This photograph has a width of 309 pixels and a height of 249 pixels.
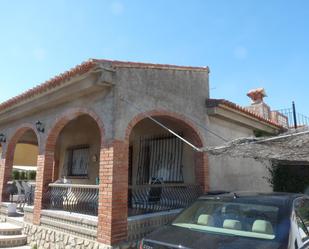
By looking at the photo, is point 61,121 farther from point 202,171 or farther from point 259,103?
point 259,103

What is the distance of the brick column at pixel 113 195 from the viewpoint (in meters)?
6.52

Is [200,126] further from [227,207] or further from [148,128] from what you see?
[227,207]

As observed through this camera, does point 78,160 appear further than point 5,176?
Yes

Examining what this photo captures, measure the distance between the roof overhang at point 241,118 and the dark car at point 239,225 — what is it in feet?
16.8

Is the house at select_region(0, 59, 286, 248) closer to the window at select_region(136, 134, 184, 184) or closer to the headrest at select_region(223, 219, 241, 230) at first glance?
the window at select_region(136, 134, 184, 184)

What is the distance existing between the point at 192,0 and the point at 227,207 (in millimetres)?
5947

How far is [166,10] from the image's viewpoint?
27.6 feet

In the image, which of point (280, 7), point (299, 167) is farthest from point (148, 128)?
point (299, 167)

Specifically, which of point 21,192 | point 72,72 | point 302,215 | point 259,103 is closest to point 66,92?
point 72,72

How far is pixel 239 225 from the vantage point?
153 inches

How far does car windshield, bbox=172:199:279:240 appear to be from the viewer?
3.68 metres

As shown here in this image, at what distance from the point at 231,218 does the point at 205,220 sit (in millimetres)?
407

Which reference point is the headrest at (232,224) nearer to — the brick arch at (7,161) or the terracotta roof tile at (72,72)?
the terracotta roof tile at (72,72)

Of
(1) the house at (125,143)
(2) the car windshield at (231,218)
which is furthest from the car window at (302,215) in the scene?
(1) the house at (125,143)
